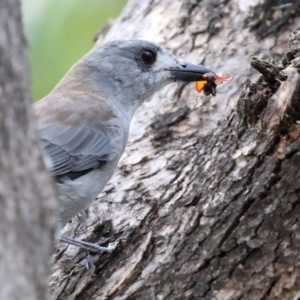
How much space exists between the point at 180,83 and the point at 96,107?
38.1 inches

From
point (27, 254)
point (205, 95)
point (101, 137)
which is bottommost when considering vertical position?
point (205, 95)

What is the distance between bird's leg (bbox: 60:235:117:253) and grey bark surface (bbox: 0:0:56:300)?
5.48 feet

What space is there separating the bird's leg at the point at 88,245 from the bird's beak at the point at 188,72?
170 cm

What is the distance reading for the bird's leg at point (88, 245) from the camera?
3695mm

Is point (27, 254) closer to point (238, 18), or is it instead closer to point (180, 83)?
point (180, 83)

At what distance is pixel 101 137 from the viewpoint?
15.3 feet

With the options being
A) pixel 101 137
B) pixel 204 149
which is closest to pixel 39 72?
pixel 101 137

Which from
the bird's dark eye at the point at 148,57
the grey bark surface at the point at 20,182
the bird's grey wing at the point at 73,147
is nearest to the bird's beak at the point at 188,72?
the bird's dark eye at the point at 148,57

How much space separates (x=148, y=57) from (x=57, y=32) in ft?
5.17

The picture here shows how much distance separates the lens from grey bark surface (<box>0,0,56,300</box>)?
6.18 feet

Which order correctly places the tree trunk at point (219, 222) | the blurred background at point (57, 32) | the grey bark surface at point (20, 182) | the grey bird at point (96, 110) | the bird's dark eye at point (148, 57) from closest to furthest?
the grey bark surface at point (20, 182), the tree trunk at point (219, 222), the grey bird at point (96, 110), the bird's dark eye at point (148, 57), the blurred background at point (57, 32)

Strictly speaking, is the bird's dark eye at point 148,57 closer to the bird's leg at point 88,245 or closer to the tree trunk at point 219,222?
the tree trunk at point 219,222

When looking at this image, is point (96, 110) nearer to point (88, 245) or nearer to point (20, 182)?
point (88, 245)

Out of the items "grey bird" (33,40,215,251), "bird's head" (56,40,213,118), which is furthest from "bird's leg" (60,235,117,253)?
"bird's head" (56,40,213,118)
